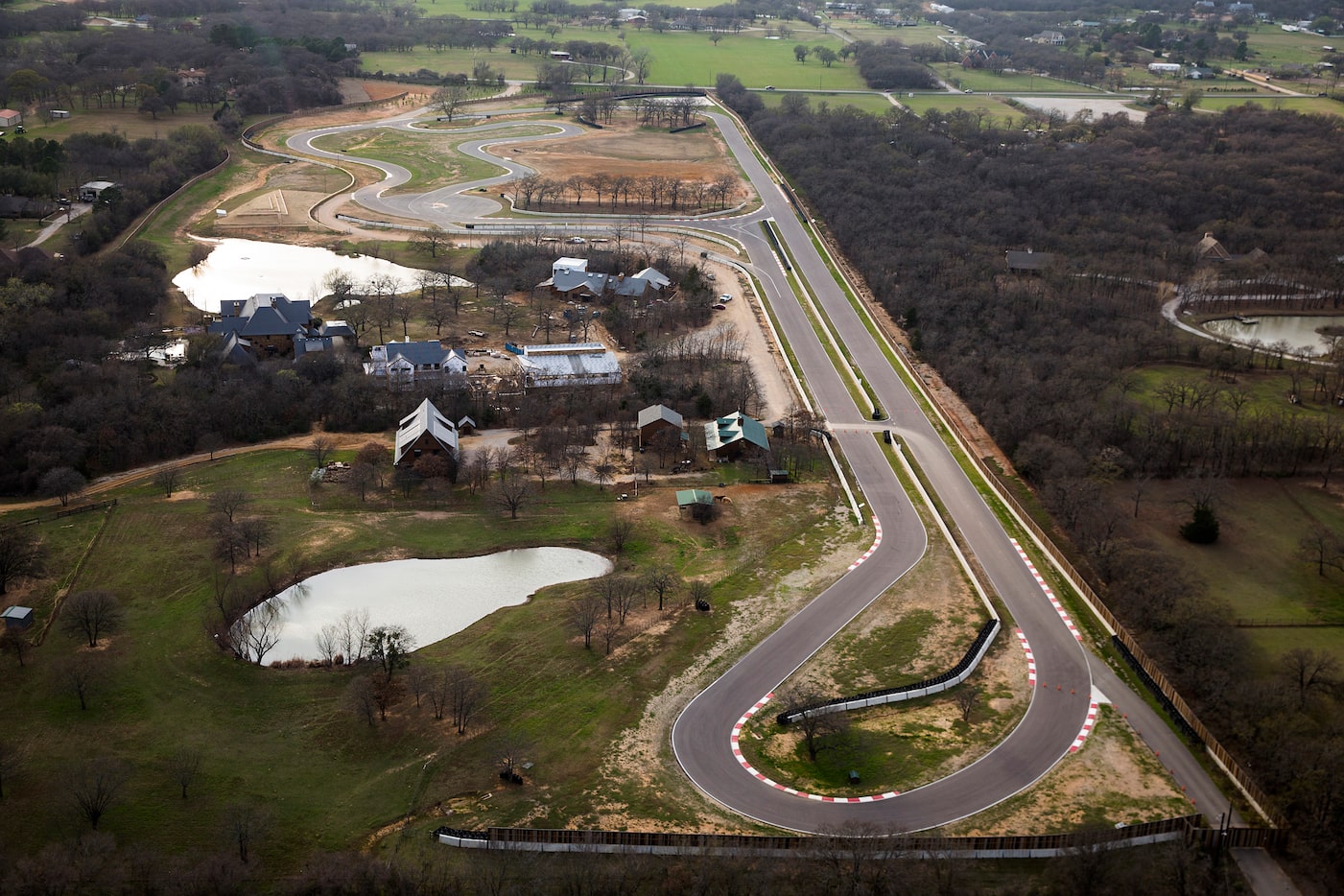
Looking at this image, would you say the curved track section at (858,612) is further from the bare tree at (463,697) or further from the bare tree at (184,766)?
the bare tree at (184,766)

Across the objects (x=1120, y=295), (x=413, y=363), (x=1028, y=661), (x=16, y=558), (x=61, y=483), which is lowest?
(x=1028, y=661)

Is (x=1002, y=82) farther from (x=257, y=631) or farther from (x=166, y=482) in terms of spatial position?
(x=257, y=631)

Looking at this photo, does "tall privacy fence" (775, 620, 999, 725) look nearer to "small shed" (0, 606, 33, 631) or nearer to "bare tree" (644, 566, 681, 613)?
"bare tree" (644, 566, 681, 613)

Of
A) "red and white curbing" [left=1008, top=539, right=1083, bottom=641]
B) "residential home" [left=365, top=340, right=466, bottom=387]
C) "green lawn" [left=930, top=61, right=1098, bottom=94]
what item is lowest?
"red and white curbing" [left=1008, top=539, right=1083, bottom=641]

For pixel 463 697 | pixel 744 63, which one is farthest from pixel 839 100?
pixel 463 697

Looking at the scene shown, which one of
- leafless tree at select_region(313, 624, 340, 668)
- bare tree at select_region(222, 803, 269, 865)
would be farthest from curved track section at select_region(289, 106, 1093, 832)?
leafless tree at select_region(313, 624, 340, 668)
